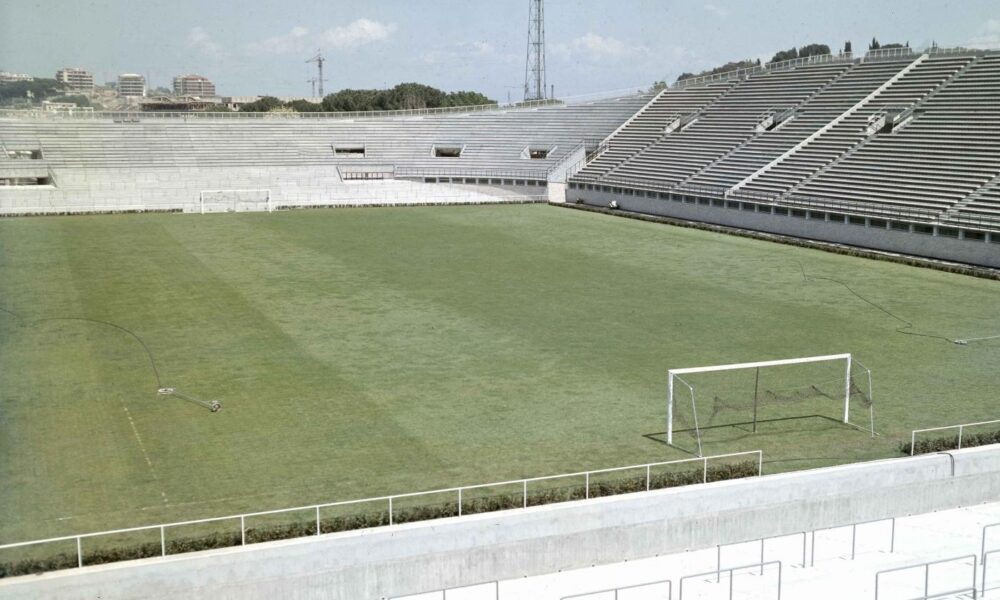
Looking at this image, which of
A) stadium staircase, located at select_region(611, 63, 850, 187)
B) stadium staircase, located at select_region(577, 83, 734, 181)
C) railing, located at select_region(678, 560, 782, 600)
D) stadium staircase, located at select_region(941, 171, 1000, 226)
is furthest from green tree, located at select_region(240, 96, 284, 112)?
railing, located at select_region(678, 560, 782, 600)

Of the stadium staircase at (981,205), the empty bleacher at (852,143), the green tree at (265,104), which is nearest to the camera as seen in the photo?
the stadium staircase at (981,205)

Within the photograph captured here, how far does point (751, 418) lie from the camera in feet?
58.3

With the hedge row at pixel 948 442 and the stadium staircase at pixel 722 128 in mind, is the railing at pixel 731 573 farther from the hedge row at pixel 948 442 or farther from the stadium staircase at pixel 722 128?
the stadium staircase at pixel 722 128

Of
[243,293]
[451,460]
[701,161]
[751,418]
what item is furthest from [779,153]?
[451,460]

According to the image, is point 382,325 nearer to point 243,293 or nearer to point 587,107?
point 243,293

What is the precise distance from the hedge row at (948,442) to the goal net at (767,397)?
1273mm

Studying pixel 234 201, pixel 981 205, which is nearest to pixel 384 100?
pixel 234 201

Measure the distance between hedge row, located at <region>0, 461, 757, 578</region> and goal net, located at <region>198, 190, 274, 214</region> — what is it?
44.0 metres

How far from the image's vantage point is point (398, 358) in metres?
21.6

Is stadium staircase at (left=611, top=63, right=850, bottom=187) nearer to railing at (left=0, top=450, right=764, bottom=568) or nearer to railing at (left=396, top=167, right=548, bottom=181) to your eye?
railing at (left=396, top=167, right=548, bottom=181)

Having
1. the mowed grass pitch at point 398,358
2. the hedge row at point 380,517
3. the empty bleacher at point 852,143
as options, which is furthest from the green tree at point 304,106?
the hedge row at point 380,517

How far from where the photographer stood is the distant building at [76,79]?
41.4 ft

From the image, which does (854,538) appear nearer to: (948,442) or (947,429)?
(948,442)

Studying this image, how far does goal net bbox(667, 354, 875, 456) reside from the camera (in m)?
17.1
